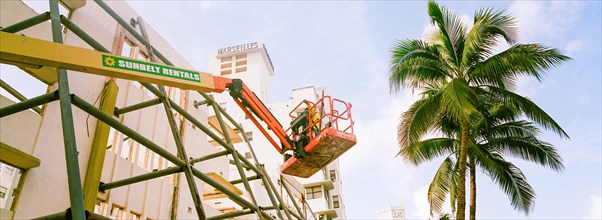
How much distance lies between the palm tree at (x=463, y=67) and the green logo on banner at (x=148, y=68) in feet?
28.6

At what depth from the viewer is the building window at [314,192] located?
125ft

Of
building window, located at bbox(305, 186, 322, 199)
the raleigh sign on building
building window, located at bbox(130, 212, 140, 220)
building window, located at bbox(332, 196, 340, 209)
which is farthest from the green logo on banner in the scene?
the raleigh sign on building

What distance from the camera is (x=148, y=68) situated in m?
6.01

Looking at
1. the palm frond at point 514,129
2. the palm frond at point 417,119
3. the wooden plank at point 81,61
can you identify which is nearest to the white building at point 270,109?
the palm frond at point 417,119

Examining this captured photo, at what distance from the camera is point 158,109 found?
1161cm

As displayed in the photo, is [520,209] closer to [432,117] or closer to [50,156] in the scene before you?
[432,117]

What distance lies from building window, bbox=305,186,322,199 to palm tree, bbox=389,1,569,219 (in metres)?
23.7

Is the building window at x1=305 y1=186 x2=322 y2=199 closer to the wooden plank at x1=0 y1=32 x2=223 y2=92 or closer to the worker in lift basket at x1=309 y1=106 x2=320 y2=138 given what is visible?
the worker in lift basket at x1=309 y1=106 x2=320 y2=138

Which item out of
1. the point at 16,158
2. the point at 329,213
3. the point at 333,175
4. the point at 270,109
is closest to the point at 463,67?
the point at 16,158

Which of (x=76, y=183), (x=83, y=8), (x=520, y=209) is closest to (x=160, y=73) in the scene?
(x=76, y=183)

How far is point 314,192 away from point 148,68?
3352cm

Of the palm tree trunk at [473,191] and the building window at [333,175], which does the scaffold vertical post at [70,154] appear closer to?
the palm tree trunk at [473,191]

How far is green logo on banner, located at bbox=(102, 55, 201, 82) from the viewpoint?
5645mm

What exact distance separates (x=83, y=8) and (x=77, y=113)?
252 centimetres
